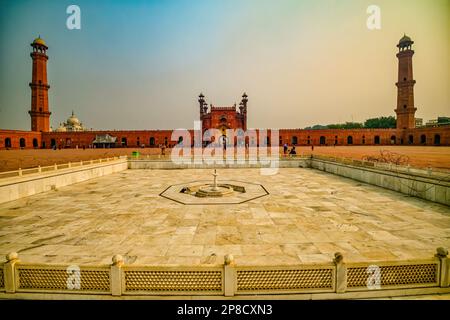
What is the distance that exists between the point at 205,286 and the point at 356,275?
1.87 metres

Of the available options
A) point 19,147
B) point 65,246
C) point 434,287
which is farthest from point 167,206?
point 19,147

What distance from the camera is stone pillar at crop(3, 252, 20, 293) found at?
294cm

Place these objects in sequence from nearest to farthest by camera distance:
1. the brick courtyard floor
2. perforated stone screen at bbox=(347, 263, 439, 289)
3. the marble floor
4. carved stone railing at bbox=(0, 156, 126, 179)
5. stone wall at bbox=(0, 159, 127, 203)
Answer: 1. perforated stone screen at bbox=(347, 263, 439, 289)
2. the marble floor
3. stone wall at bbox=(0, 159, 127, 203)
4. carved stone railing at bbox=(0, 156, 126, 179)
5. the brick courtyard floor

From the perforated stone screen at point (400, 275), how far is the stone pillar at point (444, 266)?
0.20 ft

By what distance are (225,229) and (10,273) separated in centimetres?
360

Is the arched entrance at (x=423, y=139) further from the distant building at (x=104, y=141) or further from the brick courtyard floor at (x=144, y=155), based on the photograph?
the distant building at (x=104, y=141)

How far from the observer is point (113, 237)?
16.4ft

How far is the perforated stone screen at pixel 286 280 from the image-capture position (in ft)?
9.67

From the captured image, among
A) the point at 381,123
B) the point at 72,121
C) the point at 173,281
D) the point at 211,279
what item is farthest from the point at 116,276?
the point at 381,123

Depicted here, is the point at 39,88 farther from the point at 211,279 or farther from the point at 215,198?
the point at 211,279

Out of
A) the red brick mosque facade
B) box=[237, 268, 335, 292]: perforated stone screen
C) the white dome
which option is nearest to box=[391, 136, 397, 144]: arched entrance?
the red brick mosque facade

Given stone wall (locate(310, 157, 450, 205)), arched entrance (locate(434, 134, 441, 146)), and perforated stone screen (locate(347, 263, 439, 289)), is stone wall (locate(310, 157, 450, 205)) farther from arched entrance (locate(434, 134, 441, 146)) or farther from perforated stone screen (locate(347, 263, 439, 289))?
arched entrance (locate(434, 134, 441, 146))

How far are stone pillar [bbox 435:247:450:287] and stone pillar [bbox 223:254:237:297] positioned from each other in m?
2.57

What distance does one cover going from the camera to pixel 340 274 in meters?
2.94
